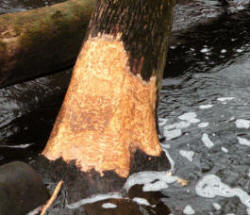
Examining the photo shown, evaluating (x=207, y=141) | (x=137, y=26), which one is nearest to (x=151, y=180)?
(x=207, y=141)

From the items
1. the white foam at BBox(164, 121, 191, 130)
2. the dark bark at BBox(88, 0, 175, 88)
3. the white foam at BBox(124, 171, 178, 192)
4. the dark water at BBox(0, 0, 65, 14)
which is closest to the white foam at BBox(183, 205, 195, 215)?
the white foam at BBox(124, 171, 178, 192)

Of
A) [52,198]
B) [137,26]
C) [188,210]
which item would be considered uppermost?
[137,26]

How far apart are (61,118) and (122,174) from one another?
719mm

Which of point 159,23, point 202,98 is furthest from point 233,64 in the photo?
point 159,23

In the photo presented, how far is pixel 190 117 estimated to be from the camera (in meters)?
4.98

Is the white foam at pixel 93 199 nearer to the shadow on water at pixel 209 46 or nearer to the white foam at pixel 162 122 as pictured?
the white foam at pixel 162 122

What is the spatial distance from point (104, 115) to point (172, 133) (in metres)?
1.10

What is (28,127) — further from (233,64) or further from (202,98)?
(233,64)

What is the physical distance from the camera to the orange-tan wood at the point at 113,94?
3.75 m

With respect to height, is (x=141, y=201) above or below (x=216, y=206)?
above

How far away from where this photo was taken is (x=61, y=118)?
3922mm

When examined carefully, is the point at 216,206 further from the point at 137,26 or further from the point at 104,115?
the point at 137,26

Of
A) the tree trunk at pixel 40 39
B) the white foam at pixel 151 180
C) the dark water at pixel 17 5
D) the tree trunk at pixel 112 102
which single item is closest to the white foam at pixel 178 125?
the tree trunk at pixel 112 102

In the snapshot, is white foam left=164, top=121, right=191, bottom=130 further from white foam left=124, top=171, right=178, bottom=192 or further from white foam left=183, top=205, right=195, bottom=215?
white foam left=183, top=205, right=195, bottom=215
